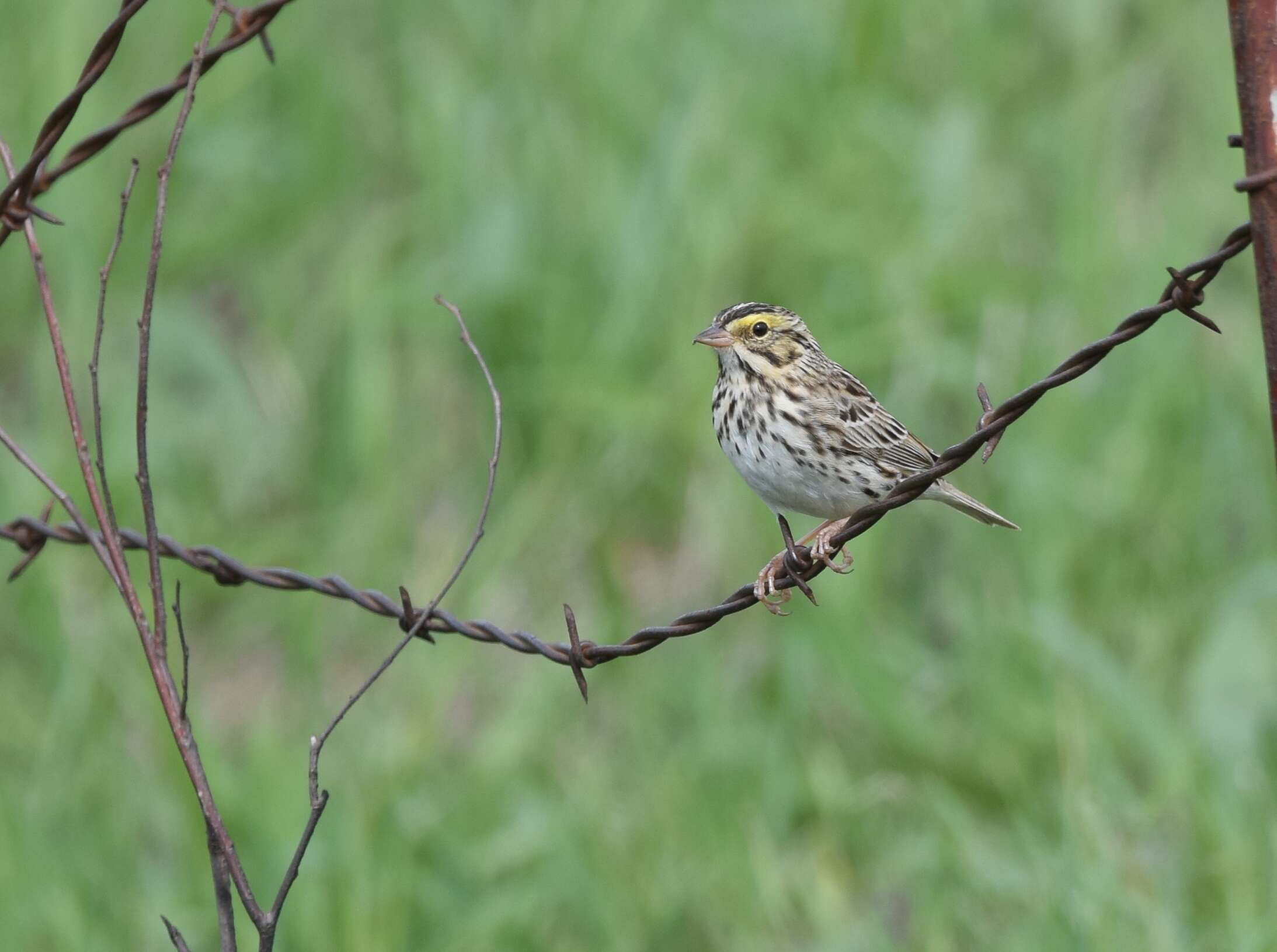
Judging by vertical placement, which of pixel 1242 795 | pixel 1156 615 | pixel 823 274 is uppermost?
pixel 823 274

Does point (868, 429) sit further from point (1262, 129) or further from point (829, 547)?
point (1262, 129)

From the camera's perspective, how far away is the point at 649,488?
23.1 ft

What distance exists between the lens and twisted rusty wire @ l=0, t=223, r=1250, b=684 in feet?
7.97

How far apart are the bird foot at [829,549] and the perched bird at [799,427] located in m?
0.14

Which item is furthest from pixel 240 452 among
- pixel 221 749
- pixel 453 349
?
pixel 221 749

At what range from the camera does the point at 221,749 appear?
6098 millimetres

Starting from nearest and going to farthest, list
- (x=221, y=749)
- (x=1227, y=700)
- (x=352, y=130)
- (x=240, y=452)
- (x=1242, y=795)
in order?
(x=1242, y=795)
(x=1227, y=700)
(x=221, y=749)
(x=240, y=452)
(x=352, y=130)

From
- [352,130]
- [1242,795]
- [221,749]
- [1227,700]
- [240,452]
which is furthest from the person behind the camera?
[352,130]

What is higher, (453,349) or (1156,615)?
(453,349)

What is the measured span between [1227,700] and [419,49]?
203 inches

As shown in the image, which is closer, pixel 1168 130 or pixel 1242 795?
pixel 1242 795

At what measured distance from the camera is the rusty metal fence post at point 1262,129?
2188 millimetres

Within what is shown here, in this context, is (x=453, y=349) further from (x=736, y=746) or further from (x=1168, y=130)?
(x=1168, y=130)

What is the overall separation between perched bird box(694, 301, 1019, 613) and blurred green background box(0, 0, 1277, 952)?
4.03ft
